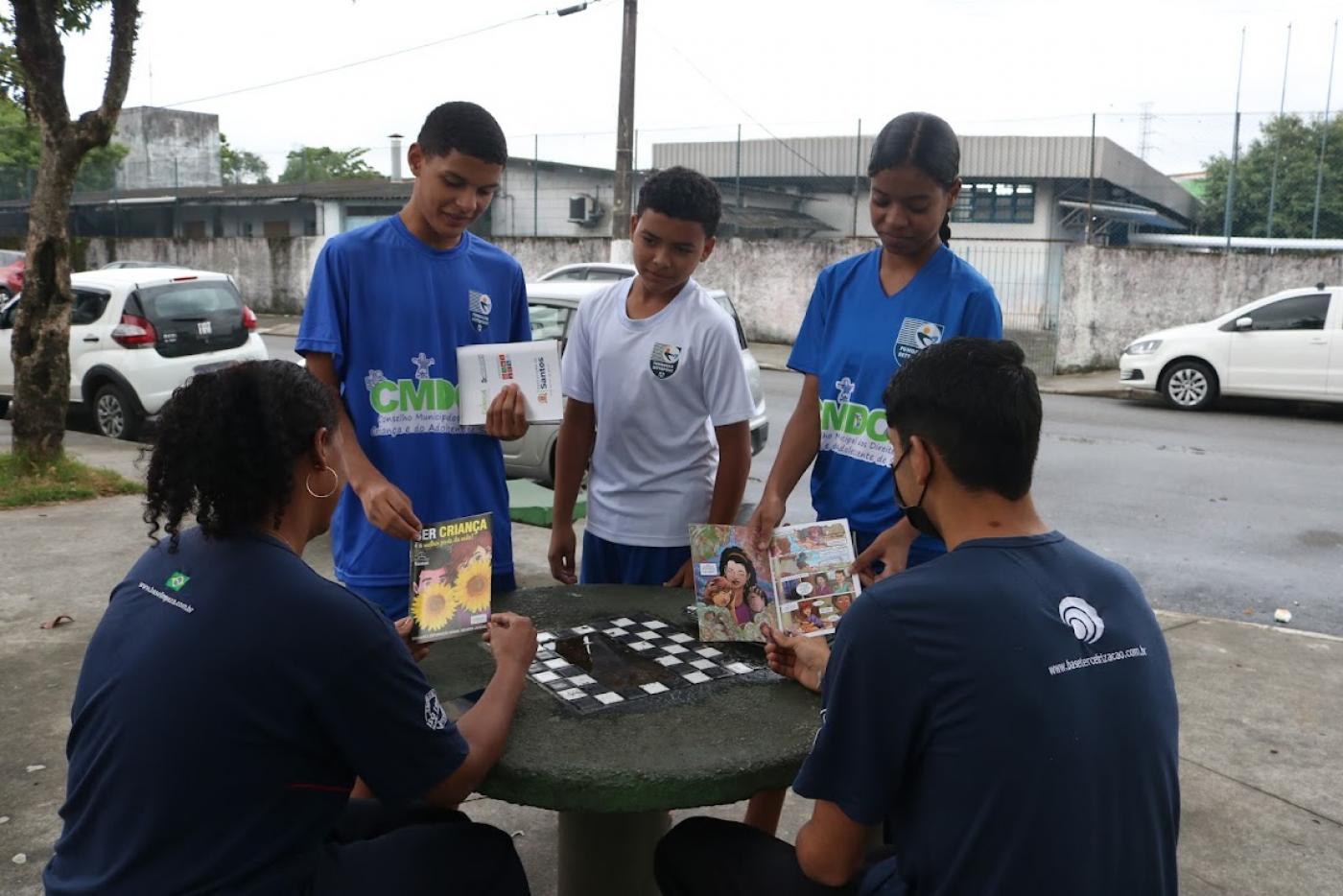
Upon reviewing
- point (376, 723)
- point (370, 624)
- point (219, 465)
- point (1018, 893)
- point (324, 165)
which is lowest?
point (1018, 893)

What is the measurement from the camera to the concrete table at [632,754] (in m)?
1.93

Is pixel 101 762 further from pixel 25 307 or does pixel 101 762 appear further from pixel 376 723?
pixel 25 307

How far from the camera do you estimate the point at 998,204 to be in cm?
2470

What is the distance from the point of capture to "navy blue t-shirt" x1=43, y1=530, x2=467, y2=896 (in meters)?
1.62

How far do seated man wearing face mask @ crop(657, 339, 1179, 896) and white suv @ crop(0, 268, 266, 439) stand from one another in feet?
29.4

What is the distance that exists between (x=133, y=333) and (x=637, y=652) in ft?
27.9

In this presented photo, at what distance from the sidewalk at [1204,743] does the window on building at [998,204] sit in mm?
20896

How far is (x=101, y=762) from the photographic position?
1.66 meters

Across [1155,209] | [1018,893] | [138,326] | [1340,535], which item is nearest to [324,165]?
[1155,209]

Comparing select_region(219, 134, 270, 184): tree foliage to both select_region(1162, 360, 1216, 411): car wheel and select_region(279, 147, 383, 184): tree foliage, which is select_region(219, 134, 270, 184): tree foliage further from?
select_region(1162, 360, 1216, 411): car wheel

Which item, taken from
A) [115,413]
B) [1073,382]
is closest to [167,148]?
[115,413]

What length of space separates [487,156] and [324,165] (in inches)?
2252

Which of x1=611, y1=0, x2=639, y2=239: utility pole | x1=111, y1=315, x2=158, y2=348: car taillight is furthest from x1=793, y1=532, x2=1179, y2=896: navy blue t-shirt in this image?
x1=611, y1=0, x2=639, y2=239: utility pole

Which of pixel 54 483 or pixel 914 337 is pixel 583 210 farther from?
pixel 914 337
